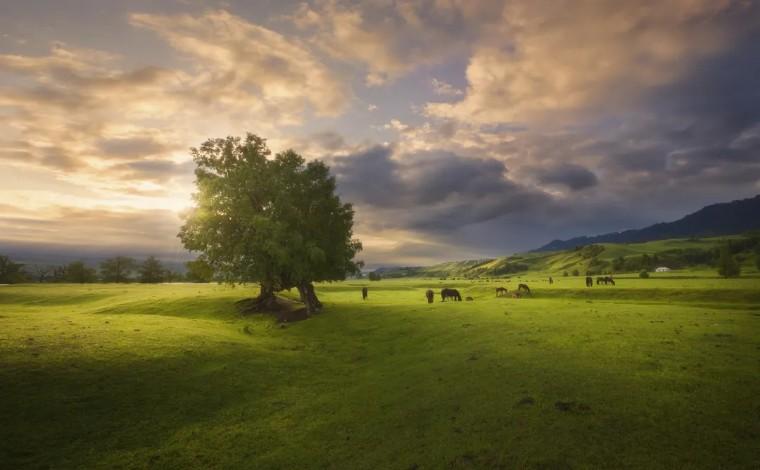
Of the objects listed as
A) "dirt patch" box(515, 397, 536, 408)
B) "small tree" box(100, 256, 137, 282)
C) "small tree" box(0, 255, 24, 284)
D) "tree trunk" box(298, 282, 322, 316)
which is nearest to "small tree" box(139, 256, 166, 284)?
"small tree" box(100, 256, 137, 282)

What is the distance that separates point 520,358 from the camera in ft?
70.4

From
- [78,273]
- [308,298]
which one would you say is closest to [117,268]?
[78,273]

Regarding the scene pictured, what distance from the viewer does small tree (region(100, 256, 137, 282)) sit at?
151 m

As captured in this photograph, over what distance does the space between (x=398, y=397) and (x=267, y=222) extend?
1155 inches

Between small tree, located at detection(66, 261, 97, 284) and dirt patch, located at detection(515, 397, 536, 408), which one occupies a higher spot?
small tree, located at detection(66, 261, 97, 284)

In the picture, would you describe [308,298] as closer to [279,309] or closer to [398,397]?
[279,309]

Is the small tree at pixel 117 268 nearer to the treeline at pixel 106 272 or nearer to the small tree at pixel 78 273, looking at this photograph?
the treeline at pixel 106 272

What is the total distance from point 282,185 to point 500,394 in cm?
3762

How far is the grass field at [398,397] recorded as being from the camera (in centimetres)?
1275

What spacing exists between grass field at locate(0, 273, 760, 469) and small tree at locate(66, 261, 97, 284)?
141030 mm

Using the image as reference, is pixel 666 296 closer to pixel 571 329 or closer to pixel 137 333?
pixel 571 329

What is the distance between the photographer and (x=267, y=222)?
4306 centimetres

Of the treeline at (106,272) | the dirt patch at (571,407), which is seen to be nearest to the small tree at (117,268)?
the treeline at (106,272)

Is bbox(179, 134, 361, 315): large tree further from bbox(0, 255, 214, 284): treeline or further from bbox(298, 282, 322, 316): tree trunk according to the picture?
bbox(0, 255, 214, 284): treeline
